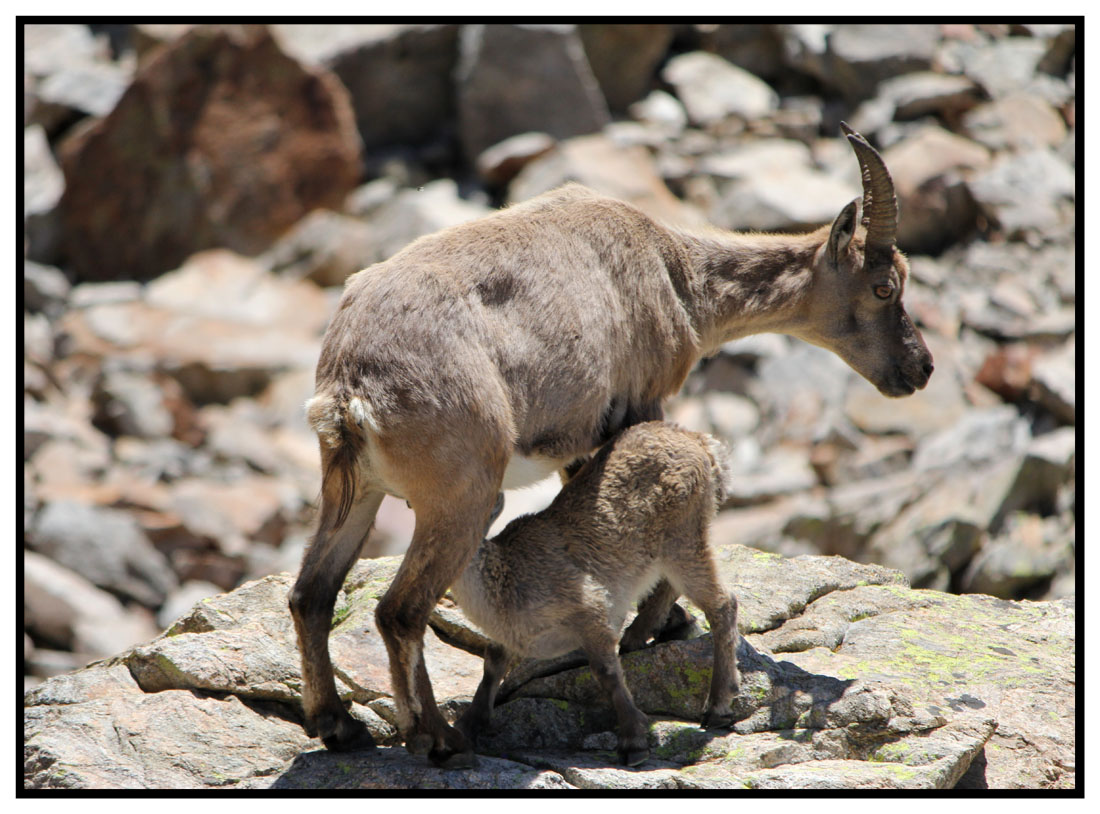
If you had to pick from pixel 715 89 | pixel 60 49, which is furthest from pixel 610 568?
pixel 60 49

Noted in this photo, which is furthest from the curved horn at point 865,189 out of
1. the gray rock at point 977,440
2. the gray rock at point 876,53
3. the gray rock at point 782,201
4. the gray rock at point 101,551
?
the gray rock at point 876,53

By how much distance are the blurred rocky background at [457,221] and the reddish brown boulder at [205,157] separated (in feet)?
0.23

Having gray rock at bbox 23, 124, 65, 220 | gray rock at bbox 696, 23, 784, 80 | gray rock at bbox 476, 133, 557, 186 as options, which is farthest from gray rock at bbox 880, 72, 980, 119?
gray rock at bbox 23, 124, 65, 220

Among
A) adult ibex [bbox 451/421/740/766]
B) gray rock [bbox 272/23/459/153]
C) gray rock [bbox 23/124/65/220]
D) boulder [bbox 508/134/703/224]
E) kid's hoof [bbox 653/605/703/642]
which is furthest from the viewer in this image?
gray rock [bbox 272/23/459/153]

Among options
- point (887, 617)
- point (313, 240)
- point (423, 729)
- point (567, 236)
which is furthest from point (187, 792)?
point (313, 240)

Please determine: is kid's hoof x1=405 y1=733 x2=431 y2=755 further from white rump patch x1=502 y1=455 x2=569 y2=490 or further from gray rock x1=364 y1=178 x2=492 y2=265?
gray rock x1=364 y1=178 x2=492 y2=265

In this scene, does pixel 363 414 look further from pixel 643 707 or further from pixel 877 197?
pixel 877 197

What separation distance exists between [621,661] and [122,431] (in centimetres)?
2021

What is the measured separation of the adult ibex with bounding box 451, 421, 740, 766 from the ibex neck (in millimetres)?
1467

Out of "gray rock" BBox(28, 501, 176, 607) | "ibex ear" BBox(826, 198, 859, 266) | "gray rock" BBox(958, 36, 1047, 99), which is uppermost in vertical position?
"gray rock" BBox(958, 36, 1047, 99)

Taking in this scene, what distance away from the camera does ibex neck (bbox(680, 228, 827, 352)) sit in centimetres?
874

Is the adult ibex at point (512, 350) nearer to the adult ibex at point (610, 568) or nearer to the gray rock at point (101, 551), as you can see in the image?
the adult ibex at point (610, 568)

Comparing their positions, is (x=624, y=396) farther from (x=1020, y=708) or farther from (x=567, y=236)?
(x=1020, y=708)

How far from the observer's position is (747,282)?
8.87 meters
